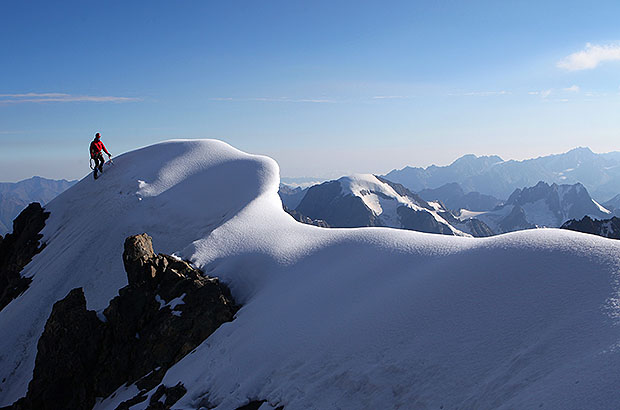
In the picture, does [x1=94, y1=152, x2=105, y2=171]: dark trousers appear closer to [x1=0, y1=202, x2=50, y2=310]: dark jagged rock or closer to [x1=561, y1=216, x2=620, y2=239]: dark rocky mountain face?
[x1=0, y1=202, x2=50, y2=310]: dark jagged rock

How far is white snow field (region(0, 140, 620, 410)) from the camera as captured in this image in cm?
1155

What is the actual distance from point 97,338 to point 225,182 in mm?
21878

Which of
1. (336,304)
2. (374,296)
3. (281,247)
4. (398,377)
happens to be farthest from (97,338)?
(398,377)

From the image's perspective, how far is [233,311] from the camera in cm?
2325

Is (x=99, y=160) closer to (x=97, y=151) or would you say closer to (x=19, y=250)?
(x=97, y=151)

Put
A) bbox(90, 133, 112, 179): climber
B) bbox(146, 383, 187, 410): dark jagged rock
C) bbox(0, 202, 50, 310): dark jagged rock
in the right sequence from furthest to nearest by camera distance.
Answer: bbox(90, 133, 112, 179): climber → bbox(0, 202, 50, 310): dark jagged rock → bbox(146, 383, 187, 410): dark jagged rock

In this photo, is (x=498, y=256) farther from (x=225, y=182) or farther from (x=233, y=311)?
(x=225, y=182)

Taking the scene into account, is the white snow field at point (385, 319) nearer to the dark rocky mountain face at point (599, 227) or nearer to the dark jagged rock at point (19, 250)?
the dark jagged rock at point (19, 250)

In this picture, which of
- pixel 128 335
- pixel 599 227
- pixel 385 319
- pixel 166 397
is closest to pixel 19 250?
pixel 128 335

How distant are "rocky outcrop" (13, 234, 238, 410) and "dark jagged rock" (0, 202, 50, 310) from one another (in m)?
17.0

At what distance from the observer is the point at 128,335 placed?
24.0 metres

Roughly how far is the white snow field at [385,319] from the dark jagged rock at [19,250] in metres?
3.88


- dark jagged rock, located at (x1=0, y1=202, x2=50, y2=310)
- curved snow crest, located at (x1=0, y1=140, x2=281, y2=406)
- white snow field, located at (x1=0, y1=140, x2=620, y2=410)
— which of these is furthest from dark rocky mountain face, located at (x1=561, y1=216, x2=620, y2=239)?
dark jagged rock, located at (x1=0, y1=202, x2=50, y2=310)

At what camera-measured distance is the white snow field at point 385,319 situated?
1155 centimetres
